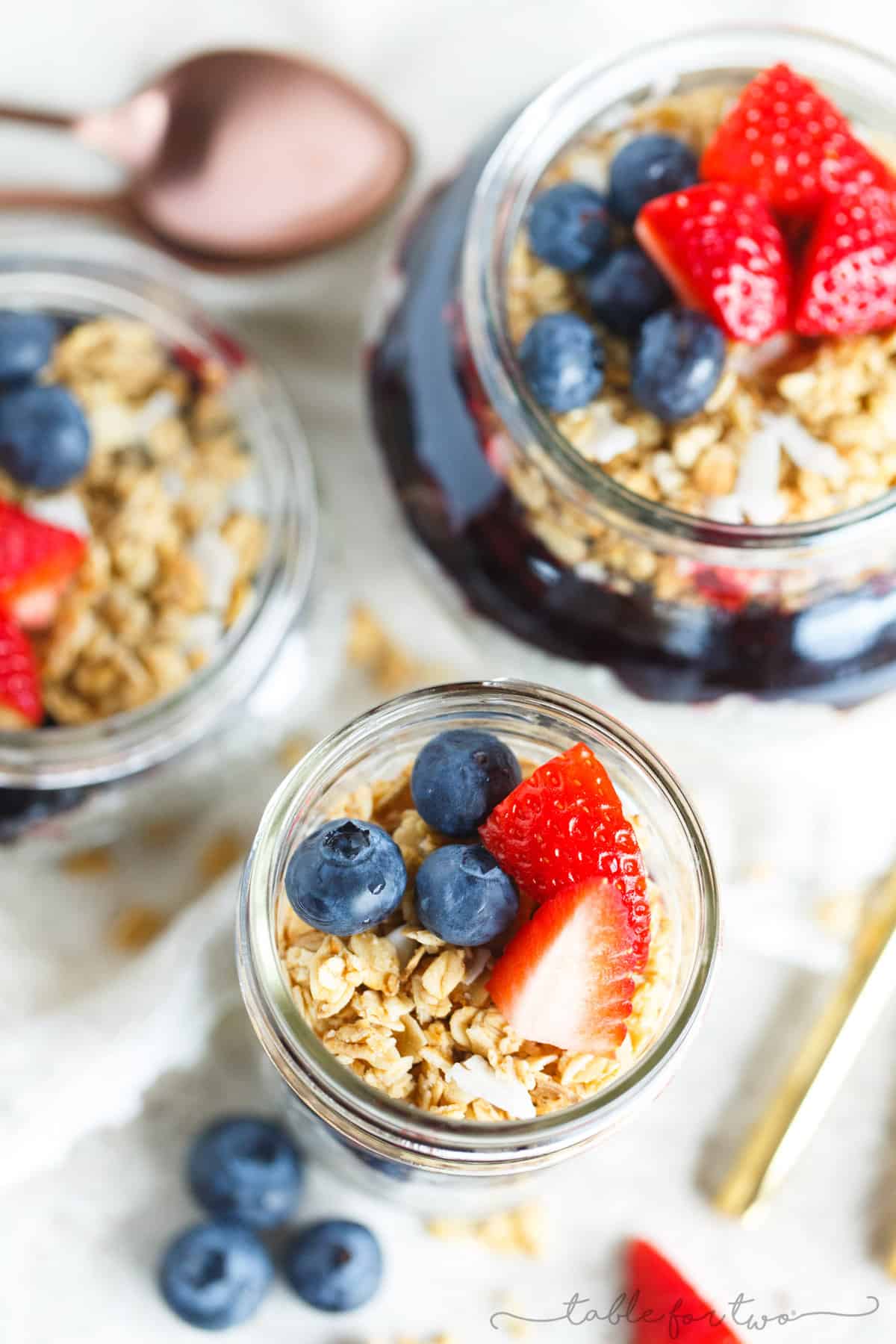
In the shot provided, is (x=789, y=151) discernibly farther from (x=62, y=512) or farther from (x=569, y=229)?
(x=62, y=512)

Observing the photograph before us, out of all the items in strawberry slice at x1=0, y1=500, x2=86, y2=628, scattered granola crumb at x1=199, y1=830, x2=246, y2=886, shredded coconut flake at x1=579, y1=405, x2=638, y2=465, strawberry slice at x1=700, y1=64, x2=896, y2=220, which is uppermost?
strawberry slice at x1=700, y1=64, x2=896, y2=220

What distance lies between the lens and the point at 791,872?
110cm

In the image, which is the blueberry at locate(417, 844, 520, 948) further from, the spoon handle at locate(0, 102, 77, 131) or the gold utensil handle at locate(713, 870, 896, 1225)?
the spoon handle at locate(0, 102, 77, 131)

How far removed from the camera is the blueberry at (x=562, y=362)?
80 cm

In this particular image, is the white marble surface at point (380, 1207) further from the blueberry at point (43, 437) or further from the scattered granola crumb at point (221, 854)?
the blueberry at point (43, 437)

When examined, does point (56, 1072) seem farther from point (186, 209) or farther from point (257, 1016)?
point (186, 209)

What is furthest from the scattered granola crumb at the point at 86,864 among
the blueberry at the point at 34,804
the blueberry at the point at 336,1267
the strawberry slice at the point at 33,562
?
the blueberry at the point at 336,1267

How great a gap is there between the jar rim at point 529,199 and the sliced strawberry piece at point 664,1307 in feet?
1.83

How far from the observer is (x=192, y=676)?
101 cm

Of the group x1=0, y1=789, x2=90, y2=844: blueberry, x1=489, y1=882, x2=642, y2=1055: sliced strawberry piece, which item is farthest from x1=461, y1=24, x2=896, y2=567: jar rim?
x1=0, y1=789, x2=90, y2=844: blueberry

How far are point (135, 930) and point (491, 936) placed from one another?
1.77 ft

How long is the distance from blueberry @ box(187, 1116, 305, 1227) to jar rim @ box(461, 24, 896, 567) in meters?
0.56

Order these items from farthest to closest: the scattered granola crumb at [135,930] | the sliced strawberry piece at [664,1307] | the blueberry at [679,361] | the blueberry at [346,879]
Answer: the scattered granola crumb at [135,930] < the sliced strawberry piece at [664,1307] < the blueberry at [679,361] < the blueberry at [346,879]

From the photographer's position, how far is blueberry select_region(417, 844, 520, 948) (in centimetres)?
68
